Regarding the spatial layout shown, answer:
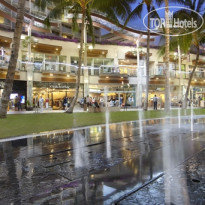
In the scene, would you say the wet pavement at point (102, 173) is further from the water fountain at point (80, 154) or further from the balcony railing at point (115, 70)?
the balcony railing at point (115, 70)

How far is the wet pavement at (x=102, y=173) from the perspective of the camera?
2576mm

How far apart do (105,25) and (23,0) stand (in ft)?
80.2

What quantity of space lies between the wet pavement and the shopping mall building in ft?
72.9

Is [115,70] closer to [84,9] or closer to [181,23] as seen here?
[181,23]

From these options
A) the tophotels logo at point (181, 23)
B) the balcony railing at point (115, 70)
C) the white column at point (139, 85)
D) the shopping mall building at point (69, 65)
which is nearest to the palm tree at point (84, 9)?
the tophotels logo at point (181, 23)

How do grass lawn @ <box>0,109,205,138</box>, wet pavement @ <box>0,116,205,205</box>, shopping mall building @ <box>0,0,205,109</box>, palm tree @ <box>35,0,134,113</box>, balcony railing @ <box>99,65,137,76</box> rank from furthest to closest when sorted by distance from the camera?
balcony railing @ <box>99,65,137,76</box>, shopping mall building @ <box>0,0,205,109</box>, palm tree @ <box>35,0,134,113</box>, grass lawn @ <box>0,109,205,138</box>, wet pavement @ <box>0,116,205,205</box>

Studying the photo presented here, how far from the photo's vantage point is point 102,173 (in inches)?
136

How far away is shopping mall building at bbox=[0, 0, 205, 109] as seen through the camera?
90.6ft

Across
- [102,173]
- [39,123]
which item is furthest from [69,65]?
[102,173]

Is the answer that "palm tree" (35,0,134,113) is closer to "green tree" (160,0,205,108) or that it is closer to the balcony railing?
"green tree" (160,0,205,108)

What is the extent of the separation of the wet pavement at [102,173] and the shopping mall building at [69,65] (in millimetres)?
22226

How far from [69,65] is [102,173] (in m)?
26.8

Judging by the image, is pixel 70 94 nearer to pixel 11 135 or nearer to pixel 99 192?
pixel 11 135


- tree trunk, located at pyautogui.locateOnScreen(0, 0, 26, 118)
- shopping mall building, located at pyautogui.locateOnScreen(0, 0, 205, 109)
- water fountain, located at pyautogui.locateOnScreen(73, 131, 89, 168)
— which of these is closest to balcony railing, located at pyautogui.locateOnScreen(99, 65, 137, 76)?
shopping mall building, located at pyautogui.locateOnScreen(0, 0, 205, 109)
